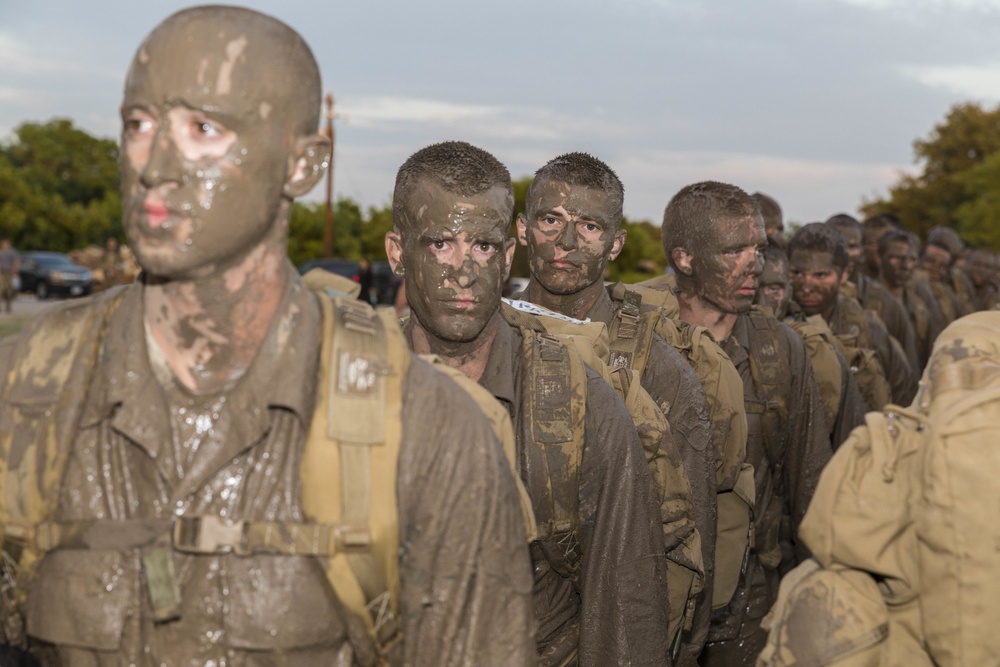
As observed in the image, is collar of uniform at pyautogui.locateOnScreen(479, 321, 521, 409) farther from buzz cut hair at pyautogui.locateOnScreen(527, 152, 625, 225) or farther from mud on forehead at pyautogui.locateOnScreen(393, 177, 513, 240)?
buzz cut hair at pyautogui.locateOnScreen(527, 152, 625, 225)

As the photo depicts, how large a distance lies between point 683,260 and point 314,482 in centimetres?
510

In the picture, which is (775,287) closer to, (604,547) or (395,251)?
(395,251)

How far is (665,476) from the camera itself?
5.49 metres

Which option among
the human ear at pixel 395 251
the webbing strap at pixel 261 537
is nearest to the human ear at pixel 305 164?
the webbing strap at pixel 261 537

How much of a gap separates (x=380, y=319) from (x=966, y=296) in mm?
18412

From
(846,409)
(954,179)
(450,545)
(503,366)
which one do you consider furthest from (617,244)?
(954,179)

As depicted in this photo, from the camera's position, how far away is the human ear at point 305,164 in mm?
2912

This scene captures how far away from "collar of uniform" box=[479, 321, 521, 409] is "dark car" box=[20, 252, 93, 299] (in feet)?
148

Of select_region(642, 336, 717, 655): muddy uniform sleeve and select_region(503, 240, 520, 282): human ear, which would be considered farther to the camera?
select_region(642, 336, 717, 655): muddy uniform sleeve

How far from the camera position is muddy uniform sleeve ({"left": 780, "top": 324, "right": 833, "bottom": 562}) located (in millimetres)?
7676

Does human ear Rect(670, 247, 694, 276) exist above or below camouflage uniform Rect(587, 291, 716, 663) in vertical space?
above

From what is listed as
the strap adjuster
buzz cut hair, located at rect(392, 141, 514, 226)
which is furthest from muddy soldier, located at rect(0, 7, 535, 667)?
buzz cut hair, located at rect(392, 141, 514, 226)

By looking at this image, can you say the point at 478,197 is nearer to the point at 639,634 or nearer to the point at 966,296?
the point at 639,634

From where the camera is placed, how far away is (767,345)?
303 inches
